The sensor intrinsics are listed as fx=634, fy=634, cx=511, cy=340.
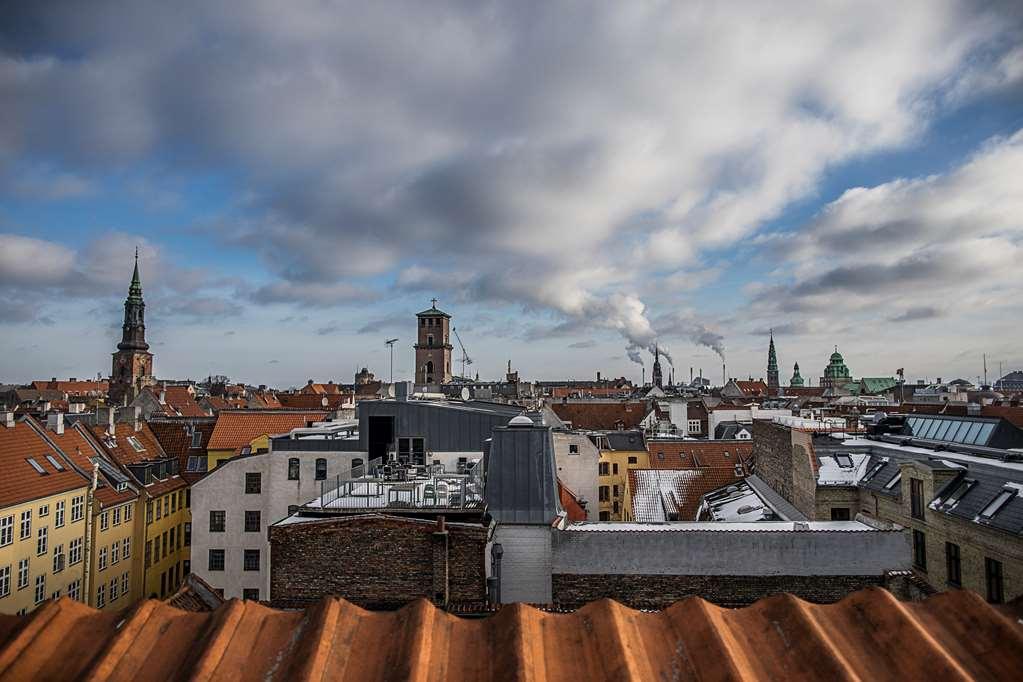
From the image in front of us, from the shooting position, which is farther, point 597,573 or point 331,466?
point 331,466

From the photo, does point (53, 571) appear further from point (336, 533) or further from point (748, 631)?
point (748, 631)

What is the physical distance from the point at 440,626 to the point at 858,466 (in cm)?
2471

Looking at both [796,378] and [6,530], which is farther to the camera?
[796,378]

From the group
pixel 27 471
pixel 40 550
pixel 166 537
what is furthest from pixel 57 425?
pixel 40 550

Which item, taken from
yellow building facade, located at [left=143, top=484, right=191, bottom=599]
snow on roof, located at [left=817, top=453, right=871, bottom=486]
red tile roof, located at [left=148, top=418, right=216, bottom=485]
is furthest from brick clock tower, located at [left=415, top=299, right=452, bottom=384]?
snow on roof, located at [left=817, top=453, right=871, bottom=486]

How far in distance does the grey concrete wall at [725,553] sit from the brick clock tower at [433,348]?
9597 centimetres

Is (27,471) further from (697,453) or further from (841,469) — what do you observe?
(697,453)

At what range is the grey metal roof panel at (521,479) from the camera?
45.3ft

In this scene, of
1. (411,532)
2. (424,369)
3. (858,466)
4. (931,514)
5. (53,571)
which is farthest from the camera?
(424,369)

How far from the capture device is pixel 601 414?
73812mm

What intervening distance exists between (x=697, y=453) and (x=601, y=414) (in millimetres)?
30287

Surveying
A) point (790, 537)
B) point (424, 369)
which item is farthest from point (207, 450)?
point (424, 369)

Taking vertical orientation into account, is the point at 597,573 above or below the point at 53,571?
above

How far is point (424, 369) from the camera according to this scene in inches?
4306
